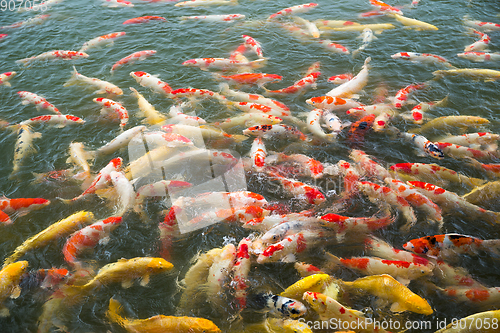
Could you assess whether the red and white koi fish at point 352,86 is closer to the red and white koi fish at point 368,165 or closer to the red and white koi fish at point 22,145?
the red and white koi fish at point 368,165

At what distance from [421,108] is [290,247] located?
4.89 metres

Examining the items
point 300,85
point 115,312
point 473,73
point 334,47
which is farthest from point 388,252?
point 334,47

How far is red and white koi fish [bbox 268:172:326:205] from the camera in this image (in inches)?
214

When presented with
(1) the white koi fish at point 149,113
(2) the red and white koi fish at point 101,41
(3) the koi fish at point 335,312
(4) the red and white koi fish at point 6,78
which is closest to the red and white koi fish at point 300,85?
(1) the white koi fish at point 149,113

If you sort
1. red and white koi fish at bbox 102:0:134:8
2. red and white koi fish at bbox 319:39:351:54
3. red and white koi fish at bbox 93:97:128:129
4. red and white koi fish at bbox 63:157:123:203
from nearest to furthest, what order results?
red and white koi fish at bbox 63:157:123:203 → red and white koi fish at bbox 93:97:128:129 → red and white koi fish at bbox 319:39:351:54 → red and white koi fish at bbox 102:0:134:8

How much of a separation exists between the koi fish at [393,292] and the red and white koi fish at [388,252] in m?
0.54

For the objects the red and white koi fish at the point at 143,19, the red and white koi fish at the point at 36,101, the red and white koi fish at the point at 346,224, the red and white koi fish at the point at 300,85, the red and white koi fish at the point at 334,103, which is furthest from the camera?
the red and white koi fish at the point at 143,19

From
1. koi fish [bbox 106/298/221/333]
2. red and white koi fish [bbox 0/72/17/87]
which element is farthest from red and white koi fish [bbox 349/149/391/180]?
red and white koi fish [bbox 0/72/17/87]

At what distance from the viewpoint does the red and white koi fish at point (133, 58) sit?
9.91m

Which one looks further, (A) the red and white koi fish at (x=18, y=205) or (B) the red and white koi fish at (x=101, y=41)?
(B) the red and white koi fish at (x=101, y=41)

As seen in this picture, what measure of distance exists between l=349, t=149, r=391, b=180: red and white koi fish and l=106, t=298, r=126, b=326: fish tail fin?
456cm

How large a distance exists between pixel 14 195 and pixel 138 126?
2.67m

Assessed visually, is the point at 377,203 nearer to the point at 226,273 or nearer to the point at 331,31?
the point at 226,273

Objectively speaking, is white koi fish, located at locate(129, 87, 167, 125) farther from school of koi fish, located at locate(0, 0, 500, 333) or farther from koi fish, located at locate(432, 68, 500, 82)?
koi fish, located at locate(432, 68, 500, 82)
